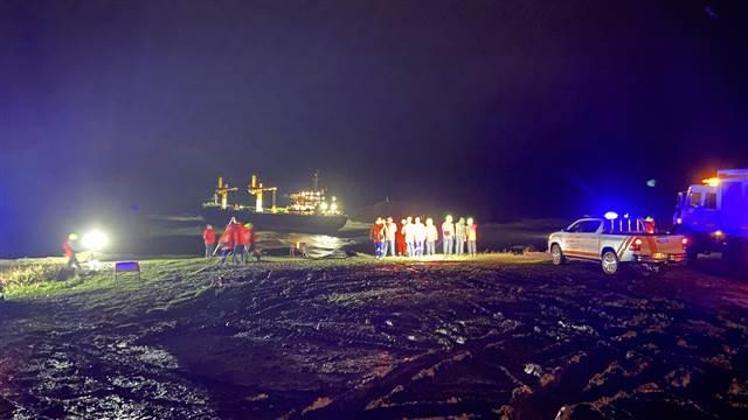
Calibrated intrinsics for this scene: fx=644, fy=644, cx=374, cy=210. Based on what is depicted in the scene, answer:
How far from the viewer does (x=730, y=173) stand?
22859mm

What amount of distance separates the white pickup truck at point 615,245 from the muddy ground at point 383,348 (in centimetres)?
70

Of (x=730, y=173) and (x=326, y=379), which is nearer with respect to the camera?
(x=326, y=379)

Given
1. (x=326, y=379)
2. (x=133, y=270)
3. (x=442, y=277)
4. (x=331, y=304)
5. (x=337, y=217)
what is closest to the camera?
(x=326, y=379)

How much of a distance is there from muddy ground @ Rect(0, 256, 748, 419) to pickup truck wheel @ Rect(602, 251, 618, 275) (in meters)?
0.44

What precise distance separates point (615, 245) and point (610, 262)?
2.00 feet

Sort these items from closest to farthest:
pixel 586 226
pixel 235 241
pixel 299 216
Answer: pixel 586 226 → pixel 235 241 → pixel 299 216

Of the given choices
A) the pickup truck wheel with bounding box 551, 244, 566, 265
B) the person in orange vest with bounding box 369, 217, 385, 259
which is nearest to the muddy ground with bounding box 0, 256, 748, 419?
the pickup truck wheel with bounding box 551, 244, 566, 265

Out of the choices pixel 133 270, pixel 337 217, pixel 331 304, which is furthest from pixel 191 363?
pixel 337 217

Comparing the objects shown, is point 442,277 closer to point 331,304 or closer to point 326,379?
point 331,304

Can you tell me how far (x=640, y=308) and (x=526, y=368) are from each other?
5802mm

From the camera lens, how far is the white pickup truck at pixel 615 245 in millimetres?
18156

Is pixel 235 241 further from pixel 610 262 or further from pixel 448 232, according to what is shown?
pixel 610 262

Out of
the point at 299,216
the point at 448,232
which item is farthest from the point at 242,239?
the point at 299,216

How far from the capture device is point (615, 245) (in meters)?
18.9
